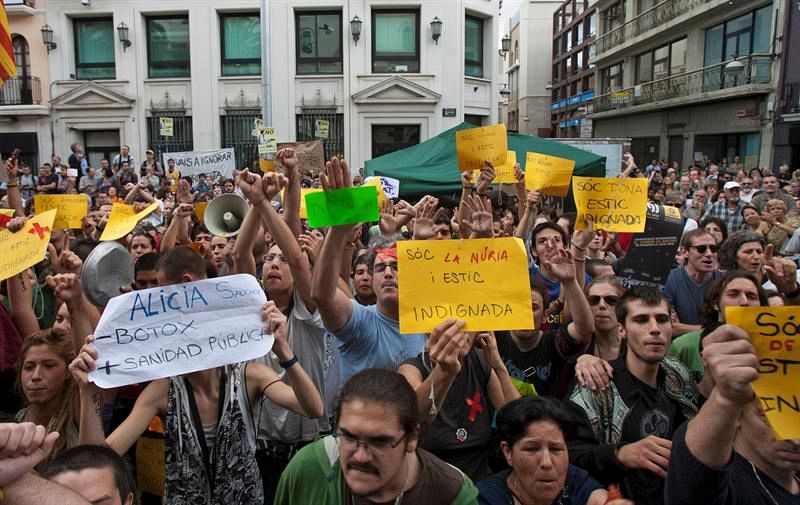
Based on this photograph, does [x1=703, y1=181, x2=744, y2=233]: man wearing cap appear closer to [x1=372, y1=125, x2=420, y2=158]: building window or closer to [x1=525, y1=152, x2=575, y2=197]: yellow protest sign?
[x1=525, y1=152, x2=575, y2=197]: yellow protest sign

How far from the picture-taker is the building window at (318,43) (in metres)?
20.7

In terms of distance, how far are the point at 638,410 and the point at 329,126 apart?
62.3 feet

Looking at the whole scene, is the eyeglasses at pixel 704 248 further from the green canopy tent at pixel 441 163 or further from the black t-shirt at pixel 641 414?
the green canopy tent at pixel 441 163

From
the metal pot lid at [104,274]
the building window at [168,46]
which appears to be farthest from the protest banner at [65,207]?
the building window at [168,46]

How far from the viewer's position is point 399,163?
1255cm

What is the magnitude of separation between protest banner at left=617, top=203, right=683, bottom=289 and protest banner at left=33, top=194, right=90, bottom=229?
5.33 meters

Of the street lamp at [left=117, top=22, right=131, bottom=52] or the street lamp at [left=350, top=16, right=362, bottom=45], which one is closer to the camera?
the street lamp at [left=350, top=16, right=362, bottom=45]

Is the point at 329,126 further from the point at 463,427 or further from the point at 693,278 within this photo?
the point at 463,427

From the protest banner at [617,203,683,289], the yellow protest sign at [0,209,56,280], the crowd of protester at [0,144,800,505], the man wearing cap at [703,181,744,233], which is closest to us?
the crowd of protester at [0,144,800,505]

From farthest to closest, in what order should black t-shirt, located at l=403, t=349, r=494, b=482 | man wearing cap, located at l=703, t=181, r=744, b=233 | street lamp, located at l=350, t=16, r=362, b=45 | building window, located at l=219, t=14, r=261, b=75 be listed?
building window, located at l=219, t=14, r=261, b=75, street lamp, located at l=350, t=16, r=362, b=45, man wearing cap, located at l=703, t=181, r=744, b=233, black t-shirt, located at l=403, t=349, r=494, b=482

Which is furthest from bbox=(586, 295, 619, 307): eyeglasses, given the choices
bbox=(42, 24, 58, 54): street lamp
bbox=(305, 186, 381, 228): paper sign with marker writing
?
bbox=(42, 24, 58, 54): street lamp

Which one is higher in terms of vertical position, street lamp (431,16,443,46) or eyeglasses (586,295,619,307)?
street lamp (431,16,443,46)

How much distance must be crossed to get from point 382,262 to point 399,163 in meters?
9.43

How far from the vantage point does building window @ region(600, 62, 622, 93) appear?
4014cm
